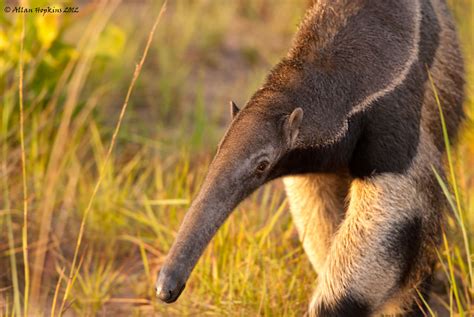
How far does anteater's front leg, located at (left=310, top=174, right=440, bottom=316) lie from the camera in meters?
3.77

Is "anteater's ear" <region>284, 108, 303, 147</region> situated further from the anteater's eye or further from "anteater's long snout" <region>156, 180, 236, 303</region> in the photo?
"anteater's long snout" <region>156, 180, 236, 303</region>

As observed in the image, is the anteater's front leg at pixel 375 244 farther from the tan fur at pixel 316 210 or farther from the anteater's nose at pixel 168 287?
the anteater's nose at pixel 168 287

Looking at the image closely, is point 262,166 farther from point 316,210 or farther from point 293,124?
point 316,210

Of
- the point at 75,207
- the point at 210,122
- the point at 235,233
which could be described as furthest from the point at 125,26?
the point at 235,233

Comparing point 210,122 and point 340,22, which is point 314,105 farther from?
point 210,122

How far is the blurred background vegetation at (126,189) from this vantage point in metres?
4.31

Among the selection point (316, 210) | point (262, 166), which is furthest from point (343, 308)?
point (262, 166)

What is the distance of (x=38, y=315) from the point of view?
13.6 ft

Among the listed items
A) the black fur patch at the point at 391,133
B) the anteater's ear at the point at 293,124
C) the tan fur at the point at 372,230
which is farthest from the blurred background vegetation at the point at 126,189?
the anteater's ear at the point at 293,124

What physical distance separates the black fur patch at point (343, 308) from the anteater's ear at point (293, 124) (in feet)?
2.65

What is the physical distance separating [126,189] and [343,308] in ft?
6.14

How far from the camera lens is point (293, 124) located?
3.41m

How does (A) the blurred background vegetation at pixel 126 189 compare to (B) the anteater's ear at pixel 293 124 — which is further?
(A) the blurred background vegetation at pixel 126 189

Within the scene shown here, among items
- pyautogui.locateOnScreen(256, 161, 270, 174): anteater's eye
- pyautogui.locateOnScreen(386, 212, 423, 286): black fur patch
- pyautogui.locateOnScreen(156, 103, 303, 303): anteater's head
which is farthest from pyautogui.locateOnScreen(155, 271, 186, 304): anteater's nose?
pyautogui.locateOnScreen(386, 212, 423, 286): black fur patch
